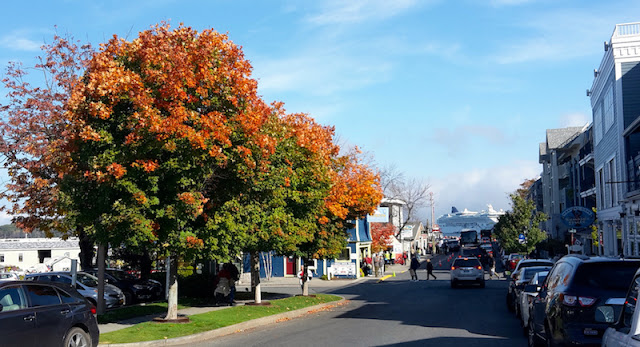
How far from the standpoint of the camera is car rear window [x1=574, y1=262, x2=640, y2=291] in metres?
9.20

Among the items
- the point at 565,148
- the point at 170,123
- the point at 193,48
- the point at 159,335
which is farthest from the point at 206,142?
the point at 565,148

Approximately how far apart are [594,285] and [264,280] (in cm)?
3843

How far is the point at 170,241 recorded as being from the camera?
54.0ft

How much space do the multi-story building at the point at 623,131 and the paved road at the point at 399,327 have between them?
1280 centimetres

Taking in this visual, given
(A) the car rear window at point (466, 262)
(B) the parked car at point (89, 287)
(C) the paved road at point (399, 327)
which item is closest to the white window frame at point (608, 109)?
(A) the car rear window at point (466, 262)

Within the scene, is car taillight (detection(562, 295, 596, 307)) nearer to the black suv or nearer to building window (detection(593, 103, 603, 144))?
the black suv

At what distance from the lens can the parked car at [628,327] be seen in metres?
5.10

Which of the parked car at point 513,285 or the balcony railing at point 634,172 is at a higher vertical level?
the balcony railing at point 634,172

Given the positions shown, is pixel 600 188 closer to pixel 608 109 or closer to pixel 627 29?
pixel 608 109

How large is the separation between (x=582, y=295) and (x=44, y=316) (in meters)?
8.21

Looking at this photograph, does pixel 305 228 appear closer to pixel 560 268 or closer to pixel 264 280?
pixel 560 268

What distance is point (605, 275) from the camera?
9312mm

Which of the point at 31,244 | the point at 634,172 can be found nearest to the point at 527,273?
the point at 634,172

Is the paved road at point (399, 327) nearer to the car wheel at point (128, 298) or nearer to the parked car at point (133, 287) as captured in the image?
the parked car at point (133, 287)
